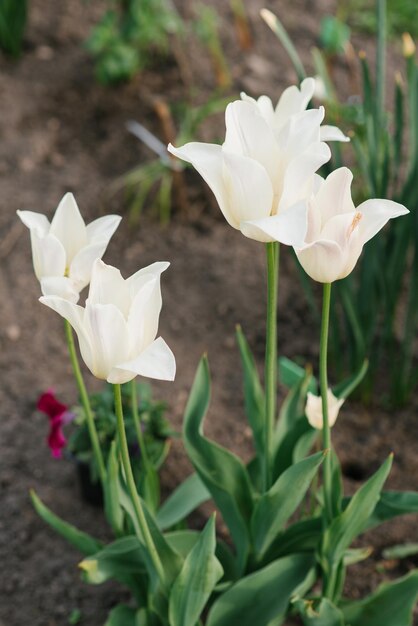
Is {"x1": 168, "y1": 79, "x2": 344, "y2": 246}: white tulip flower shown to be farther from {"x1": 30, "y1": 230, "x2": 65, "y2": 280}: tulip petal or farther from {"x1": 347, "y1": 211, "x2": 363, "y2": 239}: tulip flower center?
{"x1": 30, "y1": 230, "x2": 65, "y2": 280}: tulip petal

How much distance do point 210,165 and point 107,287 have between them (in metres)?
0.20

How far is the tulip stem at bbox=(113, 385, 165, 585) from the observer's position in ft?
3.76

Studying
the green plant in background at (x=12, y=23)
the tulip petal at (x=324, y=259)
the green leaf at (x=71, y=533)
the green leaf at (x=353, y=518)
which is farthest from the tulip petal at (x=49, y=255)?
the green plant in background at (x=12, y=23)

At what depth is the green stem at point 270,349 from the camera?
3.81 ft

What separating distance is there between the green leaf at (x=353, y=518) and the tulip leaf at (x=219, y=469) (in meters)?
0.16

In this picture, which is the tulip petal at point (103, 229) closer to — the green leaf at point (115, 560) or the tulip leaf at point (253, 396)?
the tulip leaf at point (253, 396)

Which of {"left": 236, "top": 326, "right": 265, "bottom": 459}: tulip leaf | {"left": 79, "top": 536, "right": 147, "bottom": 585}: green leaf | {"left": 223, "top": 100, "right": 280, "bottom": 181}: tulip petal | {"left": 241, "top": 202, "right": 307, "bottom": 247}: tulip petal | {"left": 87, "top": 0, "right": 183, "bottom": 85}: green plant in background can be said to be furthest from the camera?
{"left": 87, "top": 0, "right": 183, "bottom": 85}: green plant in background

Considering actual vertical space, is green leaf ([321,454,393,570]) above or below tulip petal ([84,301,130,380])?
below

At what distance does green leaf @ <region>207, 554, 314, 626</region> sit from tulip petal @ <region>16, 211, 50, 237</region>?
0.65m

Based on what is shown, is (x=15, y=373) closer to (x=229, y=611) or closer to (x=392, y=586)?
(x=229, y=611)

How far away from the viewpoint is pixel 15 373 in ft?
7.50

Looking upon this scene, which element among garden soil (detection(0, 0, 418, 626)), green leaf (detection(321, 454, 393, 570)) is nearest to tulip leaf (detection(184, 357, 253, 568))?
green leaf (detection(321, 454, 393, 570))

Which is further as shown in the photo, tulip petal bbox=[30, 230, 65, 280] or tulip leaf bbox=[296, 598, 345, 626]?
tulip leaf bbox=[296, 598, 345, 626]

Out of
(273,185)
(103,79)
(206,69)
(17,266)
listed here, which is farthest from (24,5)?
(273,185)
